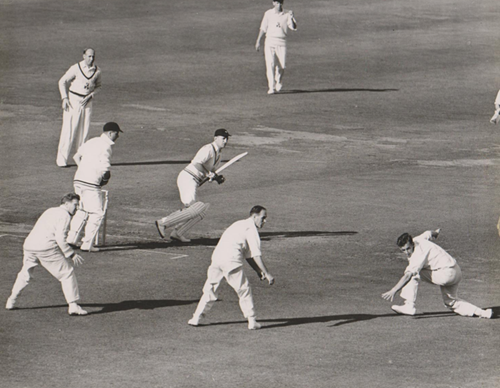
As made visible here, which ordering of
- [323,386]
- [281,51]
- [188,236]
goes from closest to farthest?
[323,386] → [188,236] → [281,51]

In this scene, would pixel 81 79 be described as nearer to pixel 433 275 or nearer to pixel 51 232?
pixel 51 232

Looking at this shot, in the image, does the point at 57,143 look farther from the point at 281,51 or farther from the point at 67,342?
the point at 67,342

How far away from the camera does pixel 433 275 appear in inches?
633

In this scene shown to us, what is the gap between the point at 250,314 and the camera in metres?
15.2

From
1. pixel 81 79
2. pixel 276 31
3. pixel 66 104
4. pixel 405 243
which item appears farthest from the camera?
pixel 276 31

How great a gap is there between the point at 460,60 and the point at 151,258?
1980 centimetres

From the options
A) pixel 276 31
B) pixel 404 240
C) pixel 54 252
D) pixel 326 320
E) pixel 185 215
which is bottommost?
pixel 326 320

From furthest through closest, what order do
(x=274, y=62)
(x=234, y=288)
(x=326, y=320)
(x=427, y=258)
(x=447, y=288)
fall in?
(x=274, y=62) → (x=447, y=288) → (x=427, y=258) → (x=326, y=320) → (x=234, y=288)

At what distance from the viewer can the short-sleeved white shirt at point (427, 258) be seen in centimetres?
1584

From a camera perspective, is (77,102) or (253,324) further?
(77,102)

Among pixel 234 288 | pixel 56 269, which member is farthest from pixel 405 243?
pixel 56 269

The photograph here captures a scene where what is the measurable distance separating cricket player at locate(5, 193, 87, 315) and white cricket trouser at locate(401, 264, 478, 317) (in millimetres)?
4311

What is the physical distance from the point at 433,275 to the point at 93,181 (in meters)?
5.63

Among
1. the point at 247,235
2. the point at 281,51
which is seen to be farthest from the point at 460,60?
the point at 247,235
